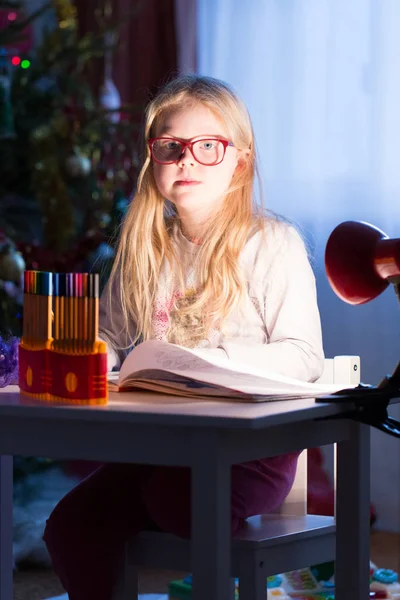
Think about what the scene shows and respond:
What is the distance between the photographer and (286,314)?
1.47 metres

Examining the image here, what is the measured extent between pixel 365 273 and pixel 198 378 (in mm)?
249

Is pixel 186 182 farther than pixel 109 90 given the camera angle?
No

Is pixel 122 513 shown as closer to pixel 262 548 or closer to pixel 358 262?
pixel 262 548

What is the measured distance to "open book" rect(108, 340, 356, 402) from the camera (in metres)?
1.13

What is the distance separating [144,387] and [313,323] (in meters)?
0.35

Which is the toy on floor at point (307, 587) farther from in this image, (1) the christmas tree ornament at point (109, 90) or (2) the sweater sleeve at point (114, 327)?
(1) the christmas tree ornament at point (109, 90)

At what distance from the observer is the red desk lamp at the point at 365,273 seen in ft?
3.83

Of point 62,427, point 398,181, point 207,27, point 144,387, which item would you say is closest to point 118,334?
point 144,387

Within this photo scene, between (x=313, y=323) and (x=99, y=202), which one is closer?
(x=313, y=323)

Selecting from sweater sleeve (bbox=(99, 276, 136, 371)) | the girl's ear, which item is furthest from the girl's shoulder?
sweater sleeve (bbox=(99, 276, 136, 371))

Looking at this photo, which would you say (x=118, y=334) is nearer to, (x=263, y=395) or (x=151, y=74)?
(x=263, y=395)

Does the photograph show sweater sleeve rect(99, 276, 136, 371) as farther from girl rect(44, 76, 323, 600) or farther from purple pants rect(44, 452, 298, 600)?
purple pants rect(44, 452, 298, 600)

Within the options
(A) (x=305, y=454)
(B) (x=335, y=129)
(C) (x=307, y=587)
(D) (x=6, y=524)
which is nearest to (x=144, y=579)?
(C) (x=307, y=587)

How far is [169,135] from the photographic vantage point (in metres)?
1.58
